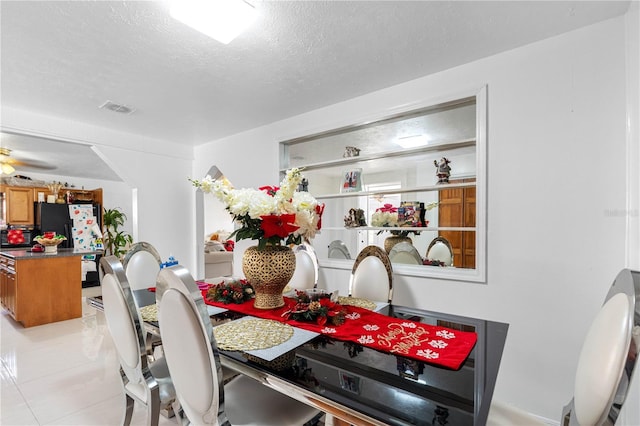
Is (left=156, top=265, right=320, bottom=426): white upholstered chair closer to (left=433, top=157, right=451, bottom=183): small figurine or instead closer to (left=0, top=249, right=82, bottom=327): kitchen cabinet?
(left=433, top=157, right=451, bottom=183): small figurine

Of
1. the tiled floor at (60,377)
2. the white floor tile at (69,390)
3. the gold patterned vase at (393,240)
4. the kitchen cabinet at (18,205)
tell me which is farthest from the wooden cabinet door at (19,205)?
the gold patterned vase at (393,240)

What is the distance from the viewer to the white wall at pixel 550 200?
172cm

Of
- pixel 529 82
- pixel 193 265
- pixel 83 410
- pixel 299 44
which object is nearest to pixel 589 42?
pixel 529 82

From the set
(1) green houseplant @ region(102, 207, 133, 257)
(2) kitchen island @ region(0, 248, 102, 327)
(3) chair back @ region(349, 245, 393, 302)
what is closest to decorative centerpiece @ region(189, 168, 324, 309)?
(3) chair back @ region(349, 245, 393, 302)

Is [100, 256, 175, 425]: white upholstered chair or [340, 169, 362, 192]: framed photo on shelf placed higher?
[340, 169, 362, 192]: framed photo on shelf

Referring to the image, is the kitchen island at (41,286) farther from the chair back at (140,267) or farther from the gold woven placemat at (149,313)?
the gold woven placemat at (149,313)

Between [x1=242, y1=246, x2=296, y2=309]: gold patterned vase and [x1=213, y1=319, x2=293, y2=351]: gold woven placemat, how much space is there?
0.20m


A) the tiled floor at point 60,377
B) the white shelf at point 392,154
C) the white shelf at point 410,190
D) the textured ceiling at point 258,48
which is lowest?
the tiled floor at point 60,377

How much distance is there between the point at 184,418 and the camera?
4.01ft

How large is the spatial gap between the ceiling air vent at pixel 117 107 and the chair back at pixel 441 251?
3.24 m

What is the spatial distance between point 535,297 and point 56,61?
3.66 meters

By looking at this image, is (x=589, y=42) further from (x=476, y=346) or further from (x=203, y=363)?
(x=203, y=363)

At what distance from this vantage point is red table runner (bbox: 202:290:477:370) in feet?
3.45

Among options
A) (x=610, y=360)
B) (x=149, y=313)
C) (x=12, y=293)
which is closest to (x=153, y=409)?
(x=149, y=313)
